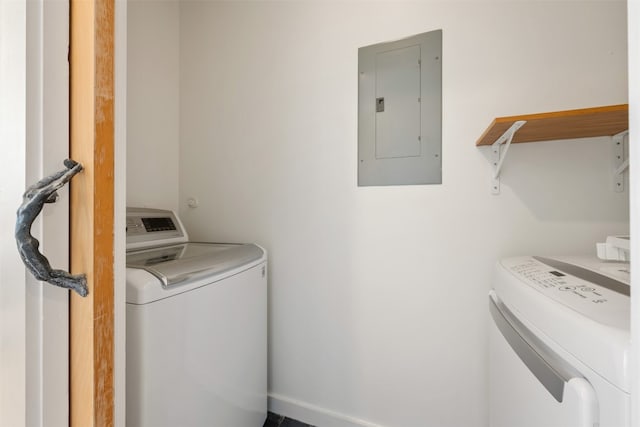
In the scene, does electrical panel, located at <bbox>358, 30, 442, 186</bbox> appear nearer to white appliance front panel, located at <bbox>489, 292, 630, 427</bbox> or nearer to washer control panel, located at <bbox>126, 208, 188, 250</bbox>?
white appliance front panel, located at <bbox>489, 292, 630, 427</bbox>

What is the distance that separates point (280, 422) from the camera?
134 cm

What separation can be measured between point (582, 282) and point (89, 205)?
1118 millimetres

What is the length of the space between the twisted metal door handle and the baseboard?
1.29 m

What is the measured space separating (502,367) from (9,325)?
47.8 inches

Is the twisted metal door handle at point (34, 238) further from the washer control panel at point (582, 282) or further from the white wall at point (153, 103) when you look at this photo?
the white wall at point (153, 103)

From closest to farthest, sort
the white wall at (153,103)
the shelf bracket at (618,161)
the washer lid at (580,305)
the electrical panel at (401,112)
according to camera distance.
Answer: the washer lid at (580,305)
the shelf bracket at (618,161)
the electrical panel at (401,112)
the white wall at (153,103)

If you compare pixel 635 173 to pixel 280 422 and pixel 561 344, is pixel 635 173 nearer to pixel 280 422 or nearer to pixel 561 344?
pixel 561 344

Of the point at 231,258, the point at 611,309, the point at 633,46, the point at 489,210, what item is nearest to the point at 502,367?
the point at 611,309

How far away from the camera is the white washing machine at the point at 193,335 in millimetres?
676

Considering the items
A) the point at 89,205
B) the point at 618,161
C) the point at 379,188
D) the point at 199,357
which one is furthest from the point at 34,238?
the point at 618,161

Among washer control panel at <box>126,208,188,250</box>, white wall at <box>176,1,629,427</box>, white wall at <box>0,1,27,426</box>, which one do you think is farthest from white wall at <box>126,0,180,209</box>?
white wall at <box>0,1,27,426</box>

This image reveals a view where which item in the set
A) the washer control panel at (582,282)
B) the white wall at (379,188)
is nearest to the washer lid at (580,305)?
the washer control panel at (582,282)

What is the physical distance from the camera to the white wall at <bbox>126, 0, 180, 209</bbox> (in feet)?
4.53

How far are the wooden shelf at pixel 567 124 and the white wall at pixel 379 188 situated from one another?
8cm
